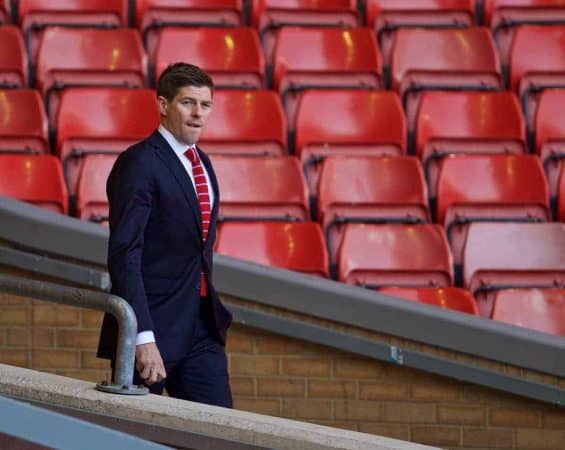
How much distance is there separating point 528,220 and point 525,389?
133 centimetres

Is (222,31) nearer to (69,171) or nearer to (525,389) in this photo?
(69,171)

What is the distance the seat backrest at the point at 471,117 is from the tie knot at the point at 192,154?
8.63ft

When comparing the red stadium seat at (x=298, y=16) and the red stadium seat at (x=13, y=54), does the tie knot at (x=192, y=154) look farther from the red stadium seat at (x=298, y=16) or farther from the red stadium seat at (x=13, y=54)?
the red stadium seat at (x=298, y=16)

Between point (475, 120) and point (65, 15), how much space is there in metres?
1.89

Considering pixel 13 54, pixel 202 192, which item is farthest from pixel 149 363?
pixel 13 54

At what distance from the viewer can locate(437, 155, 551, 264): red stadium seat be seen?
234 inches

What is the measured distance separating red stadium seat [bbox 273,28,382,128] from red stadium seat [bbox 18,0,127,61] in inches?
30.3

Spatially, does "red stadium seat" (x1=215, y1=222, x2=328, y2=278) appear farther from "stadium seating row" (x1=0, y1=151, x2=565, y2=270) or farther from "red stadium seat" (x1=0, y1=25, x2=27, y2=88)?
"red stadium seat" (x1=0, y1=25, x2=27, y2=88)

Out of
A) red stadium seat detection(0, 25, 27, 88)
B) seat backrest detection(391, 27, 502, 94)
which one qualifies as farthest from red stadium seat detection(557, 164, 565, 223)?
red stadium seat detection(0, 25, 27, 88)

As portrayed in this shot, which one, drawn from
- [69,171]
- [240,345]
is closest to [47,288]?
[240,345]

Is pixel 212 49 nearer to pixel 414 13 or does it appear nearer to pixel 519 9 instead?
pixel 414 13

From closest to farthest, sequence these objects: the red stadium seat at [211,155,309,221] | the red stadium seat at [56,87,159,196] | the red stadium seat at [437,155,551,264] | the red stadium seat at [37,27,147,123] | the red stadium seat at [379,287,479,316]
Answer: the red stadium seat at [379,287,479,316]
the red stadium seat at [211,155,309,221]
the red stadium seat at [437,155,551,264]
the red stadium seat at [56,87,159,196]
the red stadium seat at [37,27,147,123]

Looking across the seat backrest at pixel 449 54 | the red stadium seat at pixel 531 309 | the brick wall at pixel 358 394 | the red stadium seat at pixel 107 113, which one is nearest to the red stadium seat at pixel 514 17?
the seat backrest at pixel 449 54

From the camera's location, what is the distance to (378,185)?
594 centimetres
